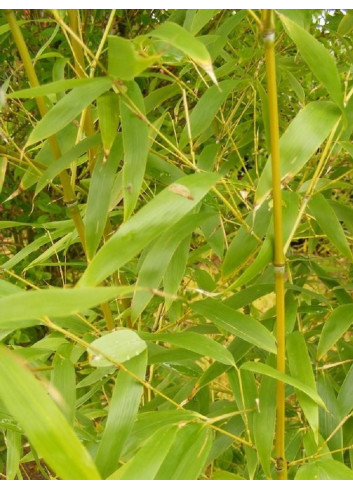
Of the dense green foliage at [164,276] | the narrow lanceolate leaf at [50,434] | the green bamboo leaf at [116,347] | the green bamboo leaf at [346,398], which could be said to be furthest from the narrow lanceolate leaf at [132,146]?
the green bamboo leaf at [346,398]

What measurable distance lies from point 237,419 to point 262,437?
13cm

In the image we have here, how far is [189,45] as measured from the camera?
444mm

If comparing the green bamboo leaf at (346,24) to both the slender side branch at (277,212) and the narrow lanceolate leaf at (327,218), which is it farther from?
the slender side branch at (277,212)

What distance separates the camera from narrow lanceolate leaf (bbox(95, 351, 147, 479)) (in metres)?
0.54

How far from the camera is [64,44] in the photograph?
1.28m

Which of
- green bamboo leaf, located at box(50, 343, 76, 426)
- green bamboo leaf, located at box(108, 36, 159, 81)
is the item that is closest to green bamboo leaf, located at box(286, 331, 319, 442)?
green bamboo leaf, located at box(50, 343, 76, 426)

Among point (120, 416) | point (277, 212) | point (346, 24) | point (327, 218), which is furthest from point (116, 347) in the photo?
point (346, 24)

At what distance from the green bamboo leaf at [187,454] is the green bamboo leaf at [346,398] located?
218 millimetres

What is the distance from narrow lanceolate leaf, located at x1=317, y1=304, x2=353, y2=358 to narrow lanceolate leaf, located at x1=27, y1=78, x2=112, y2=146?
1.23ft

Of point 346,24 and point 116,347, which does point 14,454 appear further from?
point 346,24

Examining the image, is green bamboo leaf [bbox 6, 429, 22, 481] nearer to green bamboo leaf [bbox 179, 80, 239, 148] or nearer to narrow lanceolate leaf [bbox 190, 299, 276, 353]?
narrow lanceolate leaf [bbox 190, 299, 276, 353]

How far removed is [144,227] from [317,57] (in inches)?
7.8

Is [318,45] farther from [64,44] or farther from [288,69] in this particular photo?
[64,44]

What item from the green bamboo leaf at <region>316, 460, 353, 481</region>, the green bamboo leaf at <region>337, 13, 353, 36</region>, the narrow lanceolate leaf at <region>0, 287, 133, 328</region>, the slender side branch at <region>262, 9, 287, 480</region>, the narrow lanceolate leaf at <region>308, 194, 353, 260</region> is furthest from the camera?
the green bamboo leaf at <region>337, 13, 353, 36</region>
